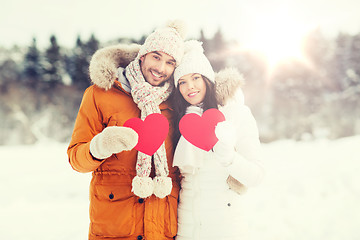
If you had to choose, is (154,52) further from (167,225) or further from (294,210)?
(294,210)

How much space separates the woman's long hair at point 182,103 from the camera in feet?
6.42

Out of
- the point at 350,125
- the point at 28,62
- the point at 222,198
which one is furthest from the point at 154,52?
the point at 28,62

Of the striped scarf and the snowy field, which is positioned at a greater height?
the striped scarf

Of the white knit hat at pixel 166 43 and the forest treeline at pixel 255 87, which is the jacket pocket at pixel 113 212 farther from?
the forest treeline at pixel 255 87

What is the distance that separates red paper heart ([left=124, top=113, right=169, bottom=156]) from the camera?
1665 millimetres

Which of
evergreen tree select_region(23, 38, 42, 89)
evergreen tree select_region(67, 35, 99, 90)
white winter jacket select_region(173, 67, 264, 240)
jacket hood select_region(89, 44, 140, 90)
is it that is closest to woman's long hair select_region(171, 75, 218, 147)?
white winter jacket select_region(173, 67, 264, 240)

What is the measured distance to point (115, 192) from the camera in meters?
1.71

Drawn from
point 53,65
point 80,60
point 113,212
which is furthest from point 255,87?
point 113,212

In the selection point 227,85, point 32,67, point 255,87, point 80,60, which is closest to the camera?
point 227,85

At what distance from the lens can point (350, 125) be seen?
53.3 ft

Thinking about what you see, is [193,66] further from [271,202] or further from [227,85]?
[271,202]

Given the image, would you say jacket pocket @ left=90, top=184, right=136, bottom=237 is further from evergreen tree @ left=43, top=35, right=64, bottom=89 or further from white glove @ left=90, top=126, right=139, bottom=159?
evergreen tree @ left=43, top=35, right=64, bottom=89

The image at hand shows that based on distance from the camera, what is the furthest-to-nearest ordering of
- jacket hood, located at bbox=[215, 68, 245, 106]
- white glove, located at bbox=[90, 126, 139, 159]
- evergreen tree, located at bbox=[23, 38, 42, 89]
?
evergreen tree, located at bbox=[23, 38, 42, 89] < jacket hood, located at bbox=[215, 68, 245, 106] < white glove, located at bbox=[90, 126, 139, 159]

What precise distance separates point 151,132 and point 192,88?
1.62 ft
